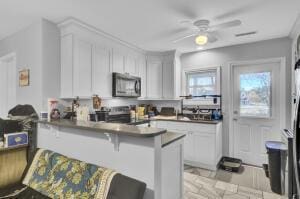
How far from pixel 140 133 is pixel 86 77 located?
178 cm

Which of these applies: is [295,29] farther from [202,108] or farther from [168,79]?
[168,79]

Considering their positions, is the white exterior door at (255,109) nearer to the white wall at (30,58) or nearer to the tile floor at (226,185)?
the tile floor at (226,185)

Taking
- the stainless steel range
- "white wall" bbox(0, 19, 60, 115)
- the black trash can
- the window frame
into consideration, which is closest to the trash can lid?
the black trash can

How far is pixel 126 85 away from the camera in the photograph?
358 centimetres

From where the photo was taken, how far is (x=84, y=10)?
230 cm

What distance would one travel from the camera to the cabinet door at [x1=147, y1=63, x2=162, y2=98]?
169 inches

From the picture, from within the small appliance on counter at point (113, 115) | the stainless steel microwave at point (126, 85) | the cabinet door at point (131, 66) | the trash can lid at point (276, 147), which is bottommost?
the trash can lid at point (276, 147)

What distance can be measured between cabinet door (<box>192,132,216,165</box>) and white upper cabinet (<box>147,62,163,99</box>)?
4.47 ft

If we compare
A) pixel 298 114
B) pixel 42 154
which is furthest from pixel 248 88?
pixel 42 154

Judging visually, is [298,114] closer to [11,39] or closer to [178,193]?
[178,193]

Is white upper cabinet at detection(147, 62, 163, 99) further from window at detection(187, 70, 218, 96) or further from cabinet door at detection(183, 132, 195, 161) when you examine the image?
cabinet door at detection(183, 132, 195, 161)

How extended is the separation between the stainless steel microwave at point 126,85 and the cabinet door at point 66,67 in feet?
2.76

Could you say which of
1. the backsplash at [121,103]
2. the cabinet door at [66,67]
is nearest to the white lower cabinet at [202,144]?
the backsplash at [121,103]

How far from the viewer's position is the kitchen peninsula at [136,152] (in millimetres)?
1477
